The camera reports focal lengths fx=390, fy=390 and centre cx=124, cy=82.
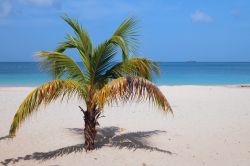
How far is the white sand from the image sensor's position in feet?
25.1

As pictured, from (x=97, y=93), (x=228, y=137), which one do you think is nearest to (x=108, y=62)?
(x=97, y=93)

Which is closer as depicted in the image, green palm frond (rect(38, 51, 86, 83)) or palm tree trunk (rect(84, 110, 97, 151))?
green palm frond (rect(38, 51, 86, 83))

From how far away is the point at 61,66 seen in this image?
7.79 metres

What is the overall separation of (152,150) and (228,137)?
2.47 meters

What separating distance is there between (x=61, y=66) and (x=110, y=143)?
2.15 m

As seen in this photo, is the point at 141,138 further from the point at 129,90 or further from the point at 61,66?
the point at 61,66

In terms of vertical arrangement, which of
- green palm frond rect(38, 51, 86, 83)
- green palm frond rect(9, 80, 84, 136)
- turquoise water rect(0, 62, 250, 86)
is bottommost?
green palm frond rect(9, 80, 84, 136)

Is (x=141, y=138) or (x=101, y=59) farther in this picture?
(x=141, y=138)

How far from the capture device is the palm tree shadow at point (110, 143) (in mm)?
7916

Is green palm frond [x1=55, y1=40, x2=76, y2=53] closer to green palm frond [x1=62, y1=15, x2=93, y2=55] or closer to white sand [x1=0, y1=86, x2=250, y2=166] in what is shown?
green palm frond [x1=62, y1=15, x2=93, y2=55]

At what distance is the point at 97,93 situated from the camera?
287 inches

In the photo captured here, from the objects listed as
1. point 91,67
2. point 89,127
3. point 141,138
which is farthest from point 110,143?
point 91,67

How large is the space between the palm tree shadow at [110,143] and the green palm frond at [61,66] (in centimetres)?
159

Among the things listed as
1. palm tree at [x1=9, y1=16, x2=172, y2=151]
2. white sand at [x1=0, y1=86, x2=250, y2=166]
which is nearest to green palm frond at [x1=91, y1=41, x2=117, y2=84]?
palm tree at [x1=9, y1=16, x2=172, y2=151]
